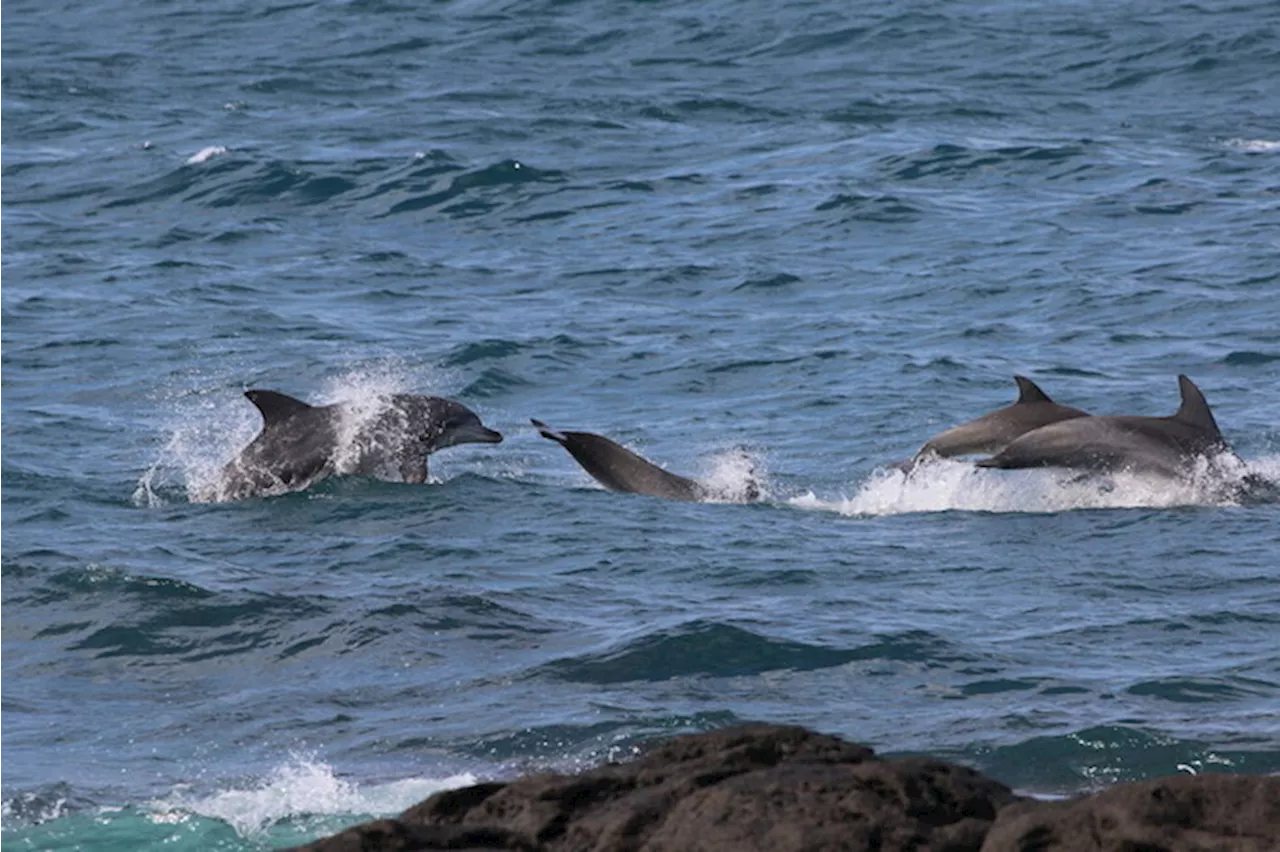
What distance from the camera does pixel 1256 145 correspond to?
104 ft

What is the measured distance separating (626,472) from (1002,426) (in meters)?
2.48

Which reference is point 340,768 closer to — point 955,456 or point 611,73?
point 955,456

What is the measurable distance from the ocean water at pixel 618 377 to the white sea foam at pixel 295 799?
0.03m

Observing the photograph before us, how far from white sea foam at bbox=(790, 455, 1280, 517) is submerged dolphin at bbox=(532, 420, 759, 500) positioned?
728 millimetres

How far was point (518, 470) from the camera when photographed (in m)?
18.8

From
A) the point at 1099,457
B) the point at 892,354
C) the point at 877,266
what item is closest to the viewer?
the point at 1099,457

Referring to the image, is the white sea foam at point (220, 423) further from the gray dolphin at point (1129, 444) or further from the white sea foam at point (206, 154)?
the white sea foam at point (206, 154)

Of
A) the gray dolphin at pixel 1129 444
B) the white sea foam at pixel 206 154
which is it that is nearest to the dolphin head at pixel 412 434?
the gray dolphin at pixel 1129 444

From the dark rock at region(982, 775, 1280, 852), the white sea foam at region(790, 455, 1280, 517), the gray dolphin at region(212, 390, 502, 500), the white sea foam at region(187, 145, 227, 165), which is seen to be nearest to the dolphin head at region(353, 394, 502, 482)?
the gray dolphin at region(212, 390, 502, 500)

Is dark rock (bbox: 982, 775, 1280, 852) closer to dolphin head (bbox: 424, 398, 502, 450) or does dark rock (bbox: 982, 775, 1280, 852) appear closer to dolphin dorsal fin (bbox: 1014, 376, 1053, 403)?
dolphin dorsal fin (bbox: 1014, 376, 1053, 403)

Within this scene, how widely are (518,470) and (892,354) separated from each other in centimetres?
499

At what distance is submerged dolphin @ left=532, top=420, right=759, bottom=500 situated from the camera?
1738 centimetres

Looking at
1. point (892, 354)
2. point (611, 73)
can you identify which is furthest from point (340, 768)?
point (611, 73)

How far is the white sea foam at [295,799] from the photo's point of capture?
34.3 ft
